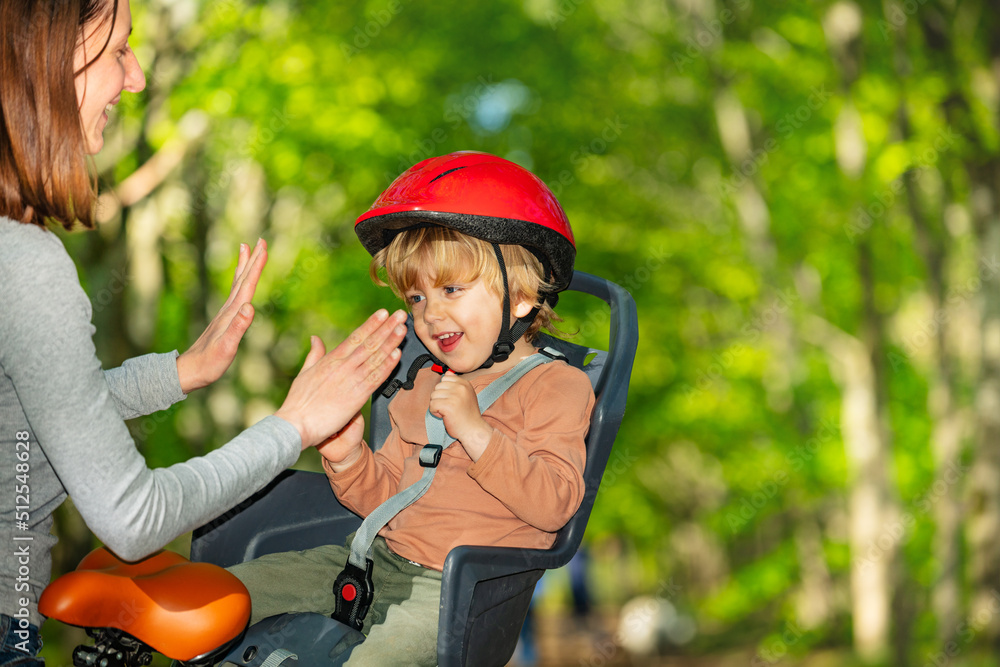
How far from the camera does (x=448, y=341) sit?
3.07 m

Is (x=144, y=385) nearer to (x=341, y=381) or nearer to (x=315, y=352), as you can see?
(x=315, y=352)

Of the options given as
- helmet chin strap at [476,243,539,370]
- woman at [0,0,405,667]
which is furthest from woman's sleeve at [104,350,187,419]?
helmet chin strap at [476,243,539,370]

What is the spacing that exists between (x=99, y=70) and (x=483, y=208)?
1.24m

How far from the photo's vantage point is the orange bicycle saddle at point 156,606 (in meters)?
2.10

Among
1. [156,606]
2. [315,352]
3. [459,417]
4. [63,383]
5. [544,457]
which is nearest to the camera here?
[63,383]

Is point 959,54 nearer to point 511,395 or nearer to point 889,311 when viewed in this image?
point 889,311

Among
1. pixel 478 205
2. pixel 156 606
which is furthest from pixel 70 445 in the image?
pixel 478 205

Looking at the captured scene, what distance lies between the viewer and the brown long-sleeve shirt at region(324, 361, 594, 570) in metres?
2.62

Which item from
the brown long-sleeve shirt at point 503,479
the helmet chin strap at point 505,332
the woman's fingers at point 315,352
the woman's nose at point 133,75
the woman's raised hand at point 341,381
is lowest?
the brown long-sleeve shirt at point 503,479

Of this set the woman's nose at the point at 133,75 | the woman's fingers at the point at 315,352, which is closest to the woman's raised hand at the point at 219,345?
the woman's fingers at the point at 315,352

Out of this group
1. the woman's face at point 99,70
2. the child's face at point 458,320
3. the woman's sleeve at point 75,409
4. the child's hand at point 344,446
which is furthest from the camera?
the child's face at point 458,320

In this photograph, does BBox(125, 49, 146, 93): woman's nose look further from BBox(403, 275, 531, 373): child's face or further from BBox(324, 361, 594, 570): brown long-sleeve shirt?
BBox(324, 361, 594, 570): brown long-sleeve shirt

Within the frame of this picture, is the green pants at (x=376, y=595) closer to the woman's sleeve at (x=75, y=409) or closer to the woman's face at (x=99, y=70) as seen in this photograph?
the woman's sleeve at (x=75, y=409)

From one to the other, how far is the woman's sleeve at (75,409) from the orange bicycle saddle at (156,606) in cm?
30
